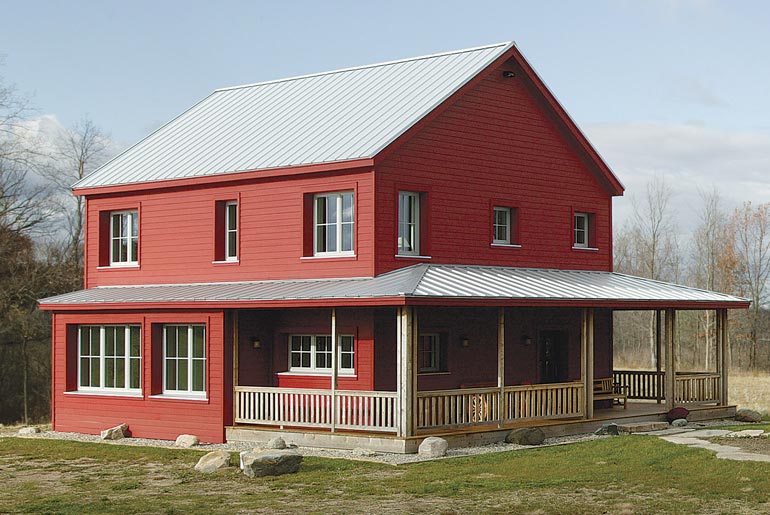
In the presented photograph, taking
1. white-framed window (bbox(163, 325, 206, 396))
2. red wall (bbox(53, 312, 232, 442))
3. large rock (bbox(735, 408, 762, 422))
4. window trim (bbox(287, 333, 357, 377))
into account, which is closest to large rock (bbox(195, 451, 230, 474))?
red wall (bbox(53, 312, 232, 442))

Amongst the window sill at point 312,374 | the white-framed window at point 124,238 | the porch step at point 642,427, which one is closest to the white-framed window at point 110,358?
the white-framed window at point 124,238

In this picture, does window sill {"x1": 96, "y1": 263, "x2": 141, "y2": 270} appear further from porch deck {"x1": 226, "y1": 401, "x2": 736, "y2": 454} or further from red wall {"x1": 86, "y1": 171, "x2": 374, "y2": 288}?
porch deck {"x1": 226, "y1": 401, "x2": 736, "y2": 454}

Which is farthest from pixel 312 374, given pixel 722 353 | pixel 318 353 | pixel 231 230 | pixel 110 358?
pixel 722 353

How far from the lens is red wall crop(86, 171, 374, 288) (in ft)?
84.8

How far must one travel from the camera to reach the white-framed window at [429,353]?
26422 millimetres

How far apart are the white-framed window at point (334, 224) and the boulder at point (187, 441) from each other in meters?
4.86

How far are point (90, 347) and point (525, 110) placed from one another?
12.0 metres

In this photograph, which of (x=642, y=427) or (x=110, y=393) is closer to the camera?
(x=642, y=427)

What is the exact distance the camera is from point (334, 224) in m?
26.5

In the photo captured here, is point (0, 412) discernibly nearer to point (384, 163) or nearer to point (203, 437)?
point (203, 437)

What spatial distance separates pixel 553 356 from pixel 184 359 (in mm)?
9478

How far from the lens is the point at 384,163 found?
1012 inches

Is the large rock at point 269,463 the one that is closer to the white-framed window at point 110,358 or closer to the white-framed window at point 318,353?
the white-framed window at point 318,353

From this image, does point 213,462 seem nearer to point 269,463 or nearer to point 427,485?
point 269,463
